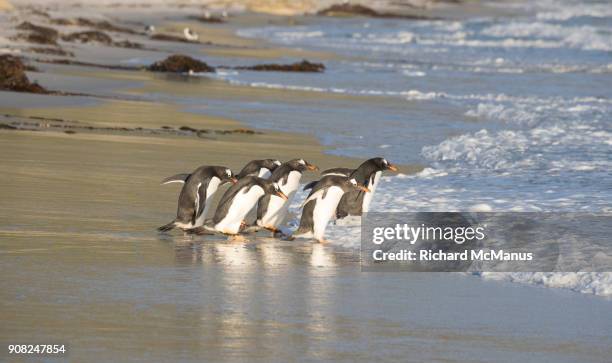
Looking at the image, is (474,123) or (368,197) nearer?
(368,197)

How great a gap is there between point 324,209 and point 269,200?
62 cm

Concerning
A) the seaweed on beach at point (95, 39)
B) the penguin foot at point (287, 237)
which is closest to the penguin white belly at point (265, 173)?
the penguin foot at point (287, 237)

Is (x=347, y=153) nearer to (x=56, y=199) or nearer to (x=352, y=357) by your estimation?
(x=56, y=199)

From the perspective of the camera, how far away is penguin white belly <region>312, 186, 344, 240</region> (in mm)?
10086

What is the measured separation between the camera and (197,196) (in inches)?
410

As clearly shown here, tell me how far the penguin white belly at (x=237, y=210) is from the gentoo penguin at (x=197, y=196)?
248mm

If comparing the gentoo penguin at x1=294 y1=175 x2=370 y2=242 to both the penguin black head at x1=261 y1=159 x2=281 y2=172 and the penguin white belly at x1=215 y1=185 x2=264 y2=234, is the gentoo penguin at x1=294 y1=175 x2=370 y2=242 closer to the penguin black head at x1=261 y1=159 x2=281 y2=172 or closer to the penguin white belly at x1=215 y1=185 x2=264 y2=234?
the penguin white belly at x1=215 y1=185 x2=264 y2=234

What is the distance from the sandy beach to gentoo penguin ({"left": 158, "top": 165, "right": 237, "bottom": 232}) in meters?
0.13

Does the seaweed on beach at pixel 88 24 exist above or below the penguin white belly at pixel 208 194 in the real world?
above

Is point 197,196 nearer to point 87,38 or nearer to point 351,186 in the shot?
point 351,186

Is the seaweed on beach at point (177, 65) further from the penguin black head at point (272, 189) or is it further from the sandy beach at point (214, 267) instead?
the penguin black head at point (272, 189)

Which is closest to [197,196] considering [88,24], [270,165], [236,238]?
[236,238]

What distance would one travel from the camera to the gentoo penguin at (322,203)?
10102 mm

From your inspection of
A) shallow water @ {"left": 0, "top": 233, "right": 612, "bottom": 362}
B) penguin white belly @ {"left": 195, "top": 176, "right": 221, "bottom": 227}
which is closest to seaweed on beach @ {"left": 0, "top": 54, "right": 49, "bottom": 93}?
penguin white belly @ {"left": 195, "top": 176, "right": 221, "bottom": 227}
